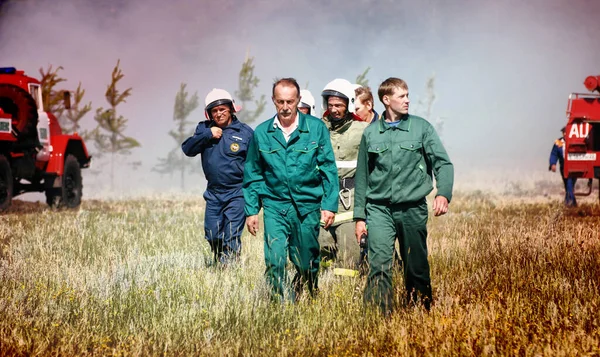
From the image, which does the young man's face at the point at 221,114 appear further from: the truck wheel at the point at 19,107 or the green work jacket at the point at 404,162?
the truck wheel at the point at 19,107

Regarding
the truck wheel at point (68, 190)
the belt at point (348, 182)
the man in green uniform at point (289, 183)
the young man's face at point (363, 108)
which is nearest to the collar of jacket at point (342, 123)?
the young man's face at point (363, 108)

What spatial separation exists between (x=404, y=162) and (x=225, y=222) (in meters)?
2.68

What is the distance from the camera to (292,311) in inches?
189

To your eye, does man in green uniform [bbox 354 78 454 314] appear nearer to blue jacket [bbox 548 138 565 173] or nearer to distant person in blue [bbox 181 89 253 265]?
distant person in blue [bbox 181 89 253 265]

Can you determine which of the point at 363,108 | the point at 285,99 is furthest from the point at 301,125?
the point at 363,108

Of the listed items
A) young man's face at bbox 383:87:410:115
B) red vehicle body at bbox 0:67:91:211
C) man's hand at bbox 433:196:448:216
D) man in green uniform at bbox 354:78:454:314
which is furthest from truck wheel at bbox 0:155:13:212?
man's hand at bbox 433:196:448:216

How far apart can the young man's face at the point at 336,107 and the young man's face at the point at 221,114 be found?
1092 mm

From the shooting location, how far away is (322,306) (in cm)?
509

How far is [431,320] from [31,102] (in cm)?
1135

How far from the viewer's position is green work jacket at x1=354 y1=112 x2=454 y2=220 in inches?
191

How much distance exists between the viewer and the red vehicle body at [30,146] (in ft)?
43.4

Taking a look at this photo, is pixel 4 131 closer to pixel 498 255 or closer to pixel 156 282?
pixel 156 282

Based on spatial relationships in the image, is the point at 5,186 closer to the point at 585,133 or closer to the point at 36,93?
the point at 36,93

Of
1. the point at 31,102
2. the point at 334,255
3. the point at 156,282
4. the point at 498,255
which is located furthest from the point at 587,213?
the point at 31,102
